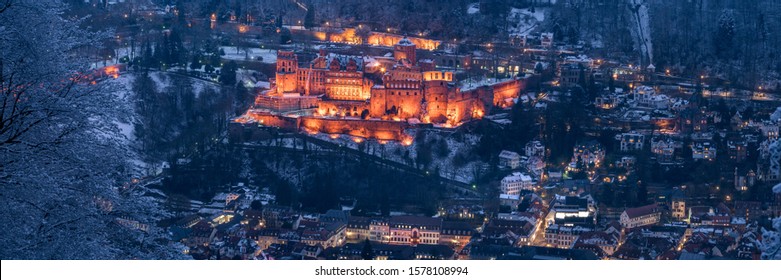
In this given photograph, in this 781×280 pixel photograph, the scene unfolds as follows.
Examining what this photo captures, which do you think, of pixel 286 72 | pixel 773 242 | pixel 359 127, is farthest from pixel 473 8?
pixel 773 242

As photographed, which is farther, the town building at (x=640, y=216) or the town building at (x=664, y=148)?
the town building at (x=664, y=148)

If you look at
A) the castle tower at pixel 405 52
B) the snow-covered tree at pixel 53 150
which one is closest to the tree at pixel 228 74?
the castle tower at pixel 405 52

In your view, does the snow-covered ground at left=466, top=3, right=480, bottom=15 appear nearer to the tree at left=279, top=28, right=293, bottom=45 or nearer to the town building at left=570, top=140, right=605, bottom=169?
the tree at left=279, top=28, right=293, bottom=45

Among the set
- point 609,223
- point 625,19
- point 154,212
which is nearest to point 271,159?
point 609,223

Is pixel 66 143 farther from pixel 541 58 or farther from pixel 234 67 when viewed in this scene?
pixel 541 58

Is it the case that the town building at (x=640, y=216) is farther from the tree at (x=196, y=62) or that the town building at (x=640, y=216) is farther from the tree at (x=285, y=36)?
the tree at (x=285, y=36)

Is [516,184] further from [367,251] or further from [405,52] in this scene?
[405,52]
